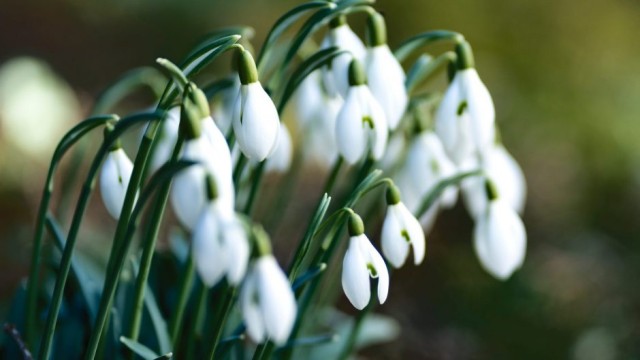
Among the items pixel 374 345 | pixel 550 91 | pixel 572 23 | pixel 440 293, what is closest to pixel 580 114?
pixel 550 91

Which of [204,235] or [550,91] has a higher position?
[204,235]

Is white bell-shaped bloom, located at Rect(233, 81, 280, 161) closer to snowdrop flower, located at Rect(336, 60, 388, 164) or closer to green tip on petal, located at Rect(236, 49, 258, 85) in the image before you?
green tip on petal, located at Rect(236, 49, 258, 85)

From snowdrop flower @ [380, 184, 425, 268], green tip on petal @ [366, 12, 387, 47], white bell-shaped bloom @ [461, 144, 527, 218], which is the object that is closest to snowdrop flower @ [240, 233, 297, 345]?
snowdrop flower @ [380, 184, 425, 268]

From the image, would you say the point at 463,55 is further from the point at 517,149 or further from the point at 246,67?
the point at 517,149

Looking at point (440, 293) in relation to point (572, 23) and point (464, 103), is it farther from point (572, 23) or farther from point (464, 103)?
point (572, 23)

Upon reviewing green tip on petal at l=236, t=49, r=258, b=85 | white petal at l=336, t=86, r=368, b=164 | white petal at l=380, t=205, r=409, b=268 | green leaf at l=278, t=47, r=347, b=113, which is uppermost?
green tip on petal at l=236, t=49, r=258, b=85

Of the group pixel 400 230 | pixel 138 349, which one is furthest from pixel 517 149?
pixel 138 349
